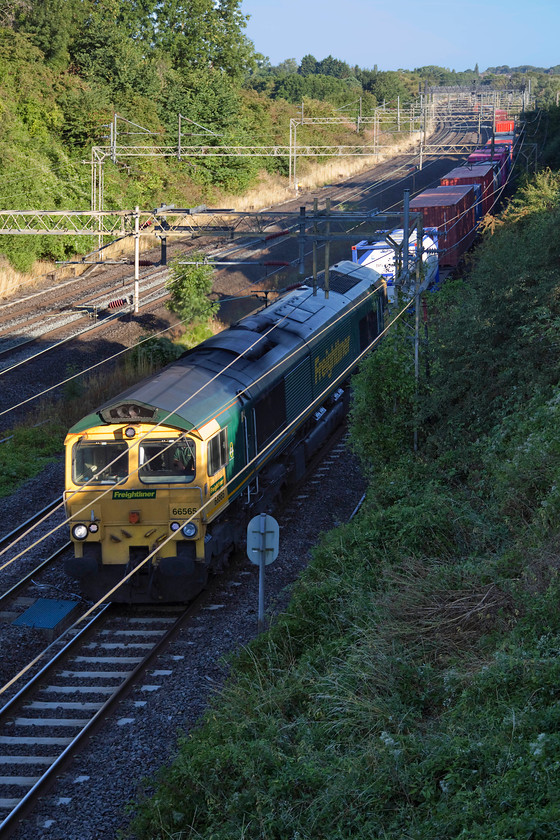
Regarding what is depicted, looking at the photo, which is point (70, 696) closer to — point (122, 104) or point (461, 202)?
point (461, 202)

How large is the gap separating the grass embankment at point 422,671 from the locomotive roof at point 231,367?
2.73 meters

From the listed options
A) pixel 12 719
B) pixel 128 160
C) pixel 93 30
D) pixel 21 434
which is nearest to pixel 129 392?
pixel 12 719

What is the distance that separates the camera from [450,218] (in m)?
34.6

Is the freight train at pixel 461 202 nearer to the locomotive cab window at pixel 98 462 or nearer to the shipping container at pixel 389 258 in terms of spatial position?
the shipping container at pixel 389 258

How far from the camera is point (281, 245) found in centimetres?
4616

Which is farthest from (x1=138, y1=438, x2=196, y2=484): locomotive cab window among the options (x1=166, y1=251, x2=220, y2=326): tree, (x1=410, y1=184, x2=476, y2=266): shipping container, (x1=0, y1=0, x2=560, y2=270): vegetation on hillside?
(x1=0, y1=0, x2=560, y2=270): vegetation on hillside

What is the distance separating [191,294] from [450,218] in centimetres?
1134

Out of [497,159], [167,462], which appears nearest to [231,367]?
[167,462]

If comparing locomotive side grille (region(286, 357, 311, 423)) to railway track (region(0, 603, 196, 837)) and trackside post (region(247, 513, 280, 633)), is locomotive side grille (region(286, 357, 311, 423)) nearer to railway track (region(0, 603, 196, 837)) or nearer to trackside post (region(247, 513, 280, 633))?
railway track (region(0, 603, 196, 837))

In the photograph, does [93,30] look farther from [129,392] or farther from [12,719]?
[12,719]

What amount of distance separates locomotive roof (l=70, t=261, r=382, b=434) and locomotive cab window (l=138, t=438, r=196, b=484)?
1.10 feet

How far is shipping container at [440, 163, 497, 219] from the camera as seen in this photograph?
142ft

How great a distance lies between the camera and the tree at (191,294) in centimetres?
3041

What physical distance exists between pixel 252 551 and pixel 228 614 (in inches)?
82.4
